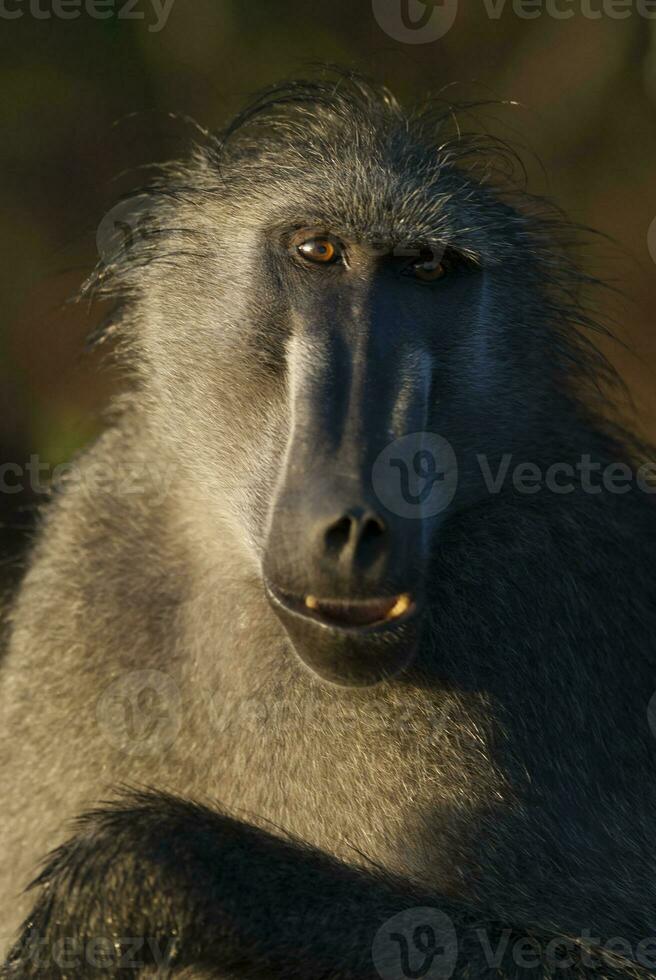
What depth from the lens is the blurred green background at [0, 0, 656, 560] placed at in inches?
283

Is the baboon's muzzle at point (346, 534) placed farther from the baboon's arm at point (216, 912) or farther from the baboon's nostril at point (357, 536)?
the baboon's arm at point (216, 912)

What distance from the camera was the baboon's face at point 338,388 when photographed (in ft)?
8.23

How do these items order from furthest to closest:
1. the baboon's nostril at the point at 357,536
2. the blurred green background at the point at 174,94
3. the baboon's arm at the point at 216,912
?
the blurred green background at the point at 174,94 → the baboon's arm at the point at 216,912 → the baboon's nostril at the point at 357,536

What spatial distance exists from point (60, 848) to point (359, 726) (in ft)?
2.24

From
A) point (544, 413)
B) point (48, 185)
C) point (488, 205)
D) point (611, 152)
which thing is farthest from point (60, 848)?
point (611, 152)

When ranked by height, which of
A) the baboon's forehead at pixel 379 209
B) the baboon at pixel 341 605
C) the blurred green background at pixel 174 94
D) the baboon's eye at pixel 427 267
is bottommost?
the baboon at pixel 341 605

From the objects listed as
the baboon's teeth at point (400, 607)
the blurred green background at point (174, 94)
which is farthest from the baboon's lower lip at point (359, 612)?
the blurred green background at point (174, 94)

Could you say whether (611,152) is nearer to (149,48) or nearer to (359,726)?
(149,48)

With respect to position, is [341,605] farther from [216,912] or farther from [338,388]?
[216,912]

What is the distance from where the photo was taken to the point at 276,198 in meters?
3.18

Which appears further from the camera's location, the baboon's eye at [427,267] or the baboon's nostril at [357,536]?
the baboon's eye at [427,267]

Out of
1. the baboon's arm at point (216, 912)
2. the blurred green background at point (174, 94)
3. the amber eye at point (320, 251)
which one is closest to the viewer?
the baboon's arm at point (216, 912)

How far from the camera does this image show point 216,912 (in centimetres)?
263

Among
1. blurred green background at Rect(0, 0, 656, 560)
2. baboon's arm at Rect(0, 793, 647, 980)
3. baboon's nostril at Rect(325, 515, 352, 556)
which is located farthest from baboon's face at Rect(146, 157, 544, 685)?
blurred green background at Rect(0, 0, 656, 560)
